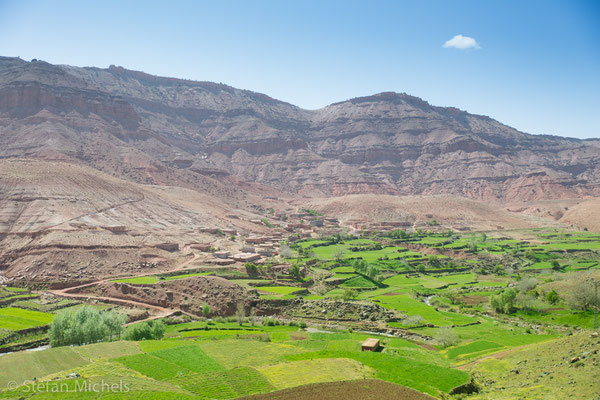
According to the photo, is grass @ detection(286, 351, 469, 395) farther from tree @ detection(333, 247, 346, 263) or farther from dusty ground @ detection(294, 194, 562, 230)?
dusty ground @ detection(294, 194, 562, 230)

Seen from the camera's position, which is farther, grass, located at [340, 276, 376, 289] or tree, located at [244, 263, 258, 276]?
grass, located at [340, 276, 376, 289]

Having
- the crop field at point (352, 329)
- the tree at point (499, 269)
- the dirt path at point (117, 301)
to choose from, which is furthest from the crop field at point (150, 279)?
the tree at point (499, 269)

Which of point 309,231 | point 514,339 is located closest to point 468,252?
point 309,231

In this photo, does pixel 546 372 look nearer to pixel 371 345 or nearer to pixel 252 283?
pixel 371 345

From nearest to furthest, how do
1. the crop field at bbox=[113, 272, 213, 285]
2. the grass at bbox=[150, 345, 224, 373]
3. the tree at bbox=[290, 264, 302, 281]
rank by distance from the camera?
the grass at bbox=[150, 345, 224, 373] < the crop field at bbox=[113, 272, 213, 285] < the tree at bbox=[290, 264, 302, 281]

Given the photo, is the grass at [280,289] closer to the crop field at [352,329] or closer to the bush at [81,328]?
the crop field at [352,329]

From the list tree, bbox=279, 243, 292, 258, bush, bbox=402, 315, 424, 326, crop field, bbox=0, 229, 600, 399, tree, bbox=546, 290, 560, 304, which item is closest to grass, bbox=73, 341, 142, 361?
crop field, bbox=0, 229, 600, 399

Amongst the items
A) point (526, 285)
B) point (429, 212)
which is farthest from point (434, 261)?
point (429, 212)
